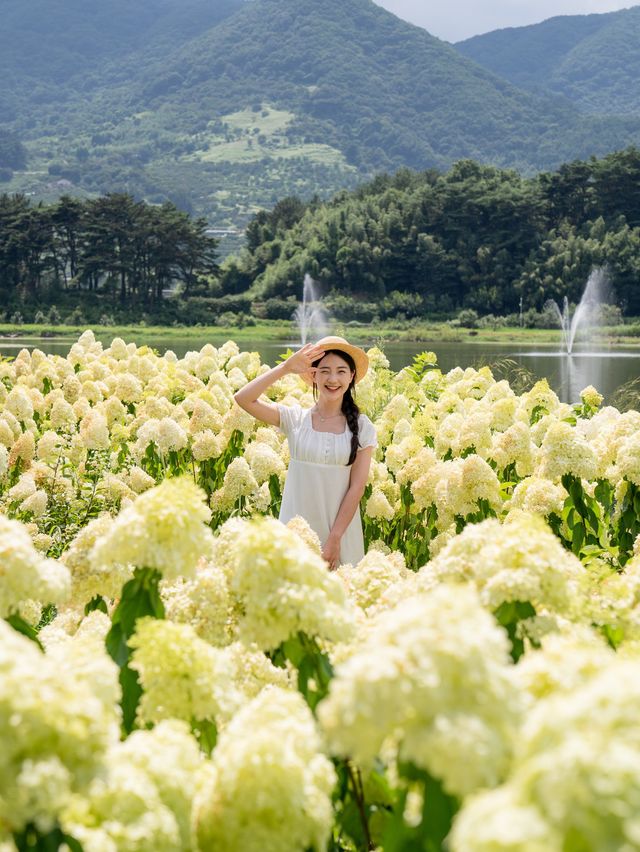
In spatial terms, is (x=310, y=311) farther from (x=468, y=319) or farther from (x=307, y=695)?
(x=307, y=695)

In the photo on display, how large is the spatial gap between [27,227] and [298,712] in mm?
70932

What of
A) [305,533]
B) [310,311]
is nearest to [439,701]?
[305,533]

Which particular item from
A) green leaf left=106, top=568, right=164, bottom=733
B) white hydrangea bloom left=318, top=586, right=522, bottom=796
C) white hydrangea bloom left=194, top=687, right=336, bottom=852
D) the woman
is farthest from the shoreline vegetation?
white hydrangea bloom left=318, top=586, right=522, bottom=796

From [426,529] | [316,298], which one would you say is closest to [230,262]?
[316,298]

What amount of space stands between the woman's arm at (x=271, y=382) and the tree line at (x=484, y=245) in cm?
6351

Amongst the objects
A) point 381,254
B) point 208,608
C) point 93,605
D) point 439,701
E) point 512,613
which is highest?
point 381,254

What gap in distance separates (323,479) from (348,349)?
1.97ft

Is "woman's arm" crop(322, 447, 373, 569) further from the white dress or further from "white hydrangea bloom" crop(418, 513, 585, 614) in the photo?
"white hydrangea bloom" crop(418, 513, 585, 614)

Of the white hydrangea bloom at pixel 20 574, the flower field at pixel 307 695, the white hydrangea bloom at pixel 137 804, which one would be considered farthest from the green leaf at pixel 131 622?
the white hydrangea bloom at pixel 137 804

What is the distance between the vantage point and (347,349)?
15.7ft

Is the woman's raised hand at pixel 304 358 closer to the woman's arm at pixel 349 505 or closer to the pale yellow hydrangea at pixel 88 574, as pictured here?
the woman's arm at pixel 349 505

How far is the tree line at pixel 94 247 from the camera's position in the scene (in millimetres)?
68000

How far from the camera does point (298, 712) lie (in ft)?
4.70

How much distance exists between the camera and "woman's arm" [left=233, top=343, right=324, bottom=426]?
466 cm
